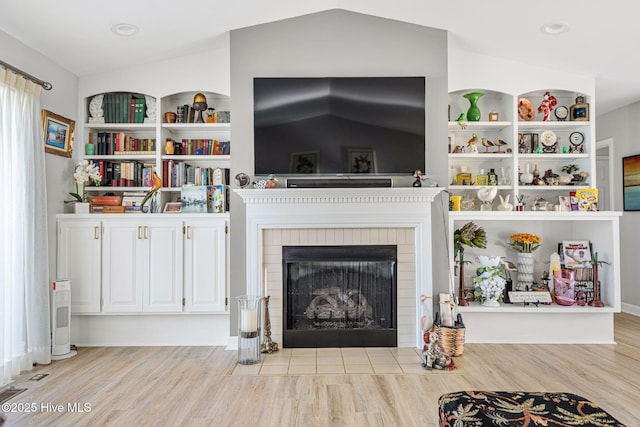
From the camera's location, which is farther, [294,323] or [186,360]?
[294,323]

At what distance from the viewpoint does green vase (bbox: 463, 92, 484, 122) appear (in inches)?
173

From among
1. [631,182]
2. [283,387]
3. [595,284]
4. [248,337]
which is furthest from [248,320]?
[631,182]

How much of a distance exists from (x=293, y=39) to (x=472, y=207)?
2.30 meters

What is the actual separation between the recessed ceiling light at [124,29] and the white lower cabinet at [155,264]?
1499 millimetres

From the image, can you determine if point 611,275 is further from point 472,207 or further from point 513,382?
point 513,382

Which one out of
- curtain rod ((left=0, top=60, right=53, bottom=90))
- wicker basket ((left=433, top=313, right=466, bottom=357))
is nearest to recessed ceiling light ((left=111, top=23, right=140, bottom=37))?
curtain rod ((left=0, top=60, right=53, bottom=90))

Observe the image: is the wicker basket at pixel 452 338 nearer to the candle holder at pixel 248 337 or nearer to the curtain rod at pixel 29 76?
the candle holder at pixel 248 337

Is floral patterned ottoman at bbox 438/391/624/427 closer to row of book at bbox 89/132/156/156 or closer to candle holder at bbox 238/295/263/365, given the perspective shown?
candle holder at bbox 238/295/263/365

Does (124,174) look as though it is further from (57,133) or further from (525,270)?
(525,270)

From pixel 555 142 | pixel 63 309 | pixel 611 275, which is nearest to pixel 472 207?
pixel 555 142

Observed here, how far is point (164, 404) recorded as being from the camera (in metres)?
2.78

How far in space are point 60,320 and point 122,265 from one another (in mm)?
633

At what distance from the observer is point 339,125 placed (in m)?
3.98

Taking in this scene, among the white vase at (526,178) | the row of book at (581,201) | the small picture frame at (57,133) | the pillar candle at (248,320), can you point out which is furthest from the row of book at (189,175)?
the row of book at (581,201)
